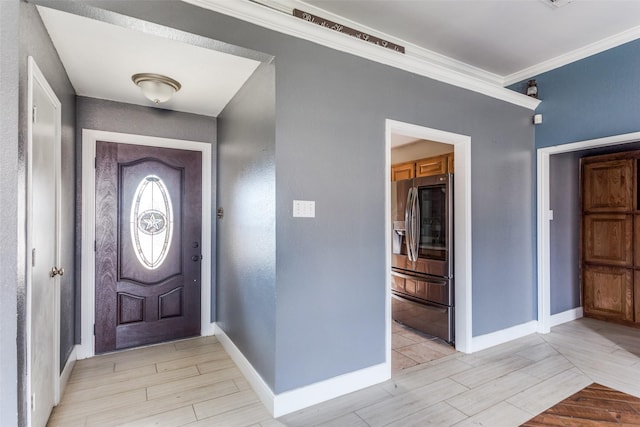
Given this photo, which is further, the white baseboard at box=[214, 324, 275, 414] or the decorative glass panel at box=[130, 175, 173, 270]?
the decorative glass panel at box=[130, 175, 173, 270]

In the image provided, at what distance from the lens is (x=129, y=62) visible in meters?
2.40

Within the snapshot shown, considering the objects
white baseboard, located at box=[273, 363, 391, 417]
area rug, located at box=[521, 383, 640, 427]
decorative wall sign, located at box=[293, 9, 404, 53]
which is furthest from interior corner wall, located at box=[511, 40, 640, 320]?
white baseboard, located at box=[273, 363, 391, 417]

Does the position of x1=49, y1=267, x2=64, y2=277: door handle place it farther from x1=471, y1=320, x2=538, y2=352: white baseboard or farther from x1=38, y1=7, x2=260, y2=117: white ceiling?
x1=471, y1=320, x2=538, y2=352: white baseboard

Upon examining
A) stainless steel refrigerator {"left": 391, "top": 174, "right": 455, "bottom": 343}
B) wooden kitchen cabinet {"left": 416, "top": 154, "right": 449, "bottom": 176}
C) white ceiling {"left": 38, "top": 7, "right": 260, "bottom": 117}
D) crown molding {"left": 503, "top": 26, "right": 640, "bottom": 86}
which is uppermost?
crown molding {"left": 503, "top": 26, "right": 640, "bottom": 86}

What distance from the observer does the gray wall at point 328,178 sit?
2156 mm

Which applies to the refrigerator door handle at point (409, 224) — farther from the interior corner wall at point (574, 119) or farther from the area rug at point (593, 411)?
the area rug at point (593, 411)

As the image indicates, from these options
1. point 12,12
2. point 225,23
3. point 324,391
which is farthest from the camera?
point 324,391

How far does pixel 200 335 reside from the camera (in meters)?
3.56

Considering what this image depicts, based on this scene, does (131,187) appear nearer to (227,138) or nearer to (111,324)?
(227,138)

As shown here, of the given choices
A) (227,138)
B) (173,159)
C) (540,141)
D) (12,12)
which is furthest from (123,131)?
(540,141)

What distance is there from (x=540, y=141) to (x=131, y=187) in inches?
175

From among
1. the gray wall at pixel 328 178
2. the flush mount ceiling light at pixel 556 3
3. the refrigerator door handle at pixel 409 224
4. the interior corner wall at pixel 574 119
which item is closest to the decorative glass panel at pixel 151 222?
the gray wall at pixel 328 178

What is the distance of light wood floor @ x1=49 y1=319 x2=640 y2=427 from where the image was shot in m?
2.11

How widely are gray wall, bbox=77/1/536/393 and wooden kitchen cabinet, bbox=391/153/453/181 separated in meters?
1.03
